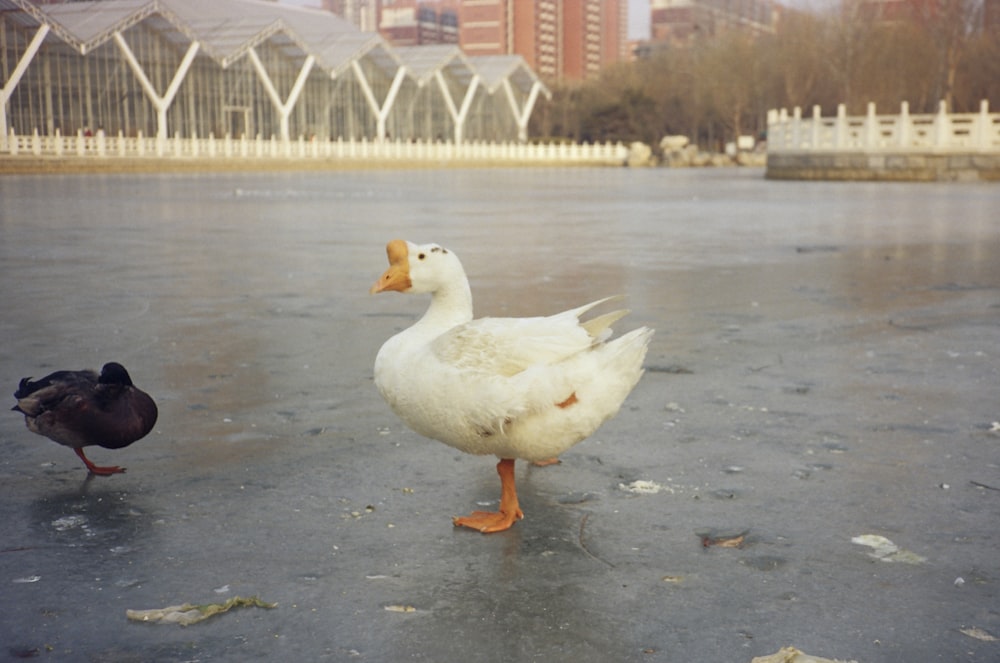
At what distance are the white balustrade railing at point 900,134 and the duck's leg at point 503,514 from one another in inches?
1342

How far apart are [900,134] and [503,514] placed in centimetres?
3551

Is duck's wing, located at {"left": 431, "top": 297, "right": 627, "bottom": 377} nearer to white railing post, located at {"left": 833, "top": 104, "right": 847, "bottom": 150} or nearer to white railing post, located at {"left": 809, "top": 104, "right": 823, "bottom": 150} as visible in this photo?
white railing post, located at {"left": 833, "top": 104, "right": 847, "bottom": 150}

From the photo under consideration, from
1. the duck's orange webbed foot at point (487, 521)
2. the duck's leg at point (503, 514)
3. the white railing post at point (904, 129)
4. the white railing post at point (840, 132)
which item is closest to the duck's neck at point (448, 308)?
the duck's leg at point (503, 514)

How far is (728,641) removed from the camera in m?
2.34

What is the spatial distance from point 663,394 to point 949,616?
2.39m

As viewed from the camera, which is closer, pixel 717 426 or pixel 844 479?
pixel 844 479

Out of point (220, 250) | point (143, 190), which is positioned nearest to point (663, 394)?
point (220, 250)

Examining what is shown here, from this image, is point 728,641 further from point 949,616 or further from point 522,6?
point 522,6

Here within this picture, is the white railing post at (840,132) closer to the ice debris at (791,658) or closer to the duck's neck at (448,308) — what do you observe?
the duck's neck at (448,308)

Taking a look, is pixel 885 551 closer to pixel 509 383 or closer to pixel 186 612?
pixel 509 383

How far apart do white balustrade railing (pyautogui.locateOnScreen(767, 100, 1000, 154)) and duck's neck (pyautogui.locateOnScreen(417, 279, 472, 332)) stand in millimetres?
33878

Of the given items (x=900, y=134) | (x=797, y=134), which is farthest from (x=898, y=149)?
(x=797, y=134)

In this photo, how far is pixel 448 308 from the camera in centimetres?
332

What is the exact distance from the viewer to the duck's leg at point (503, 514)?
305 centimetres
